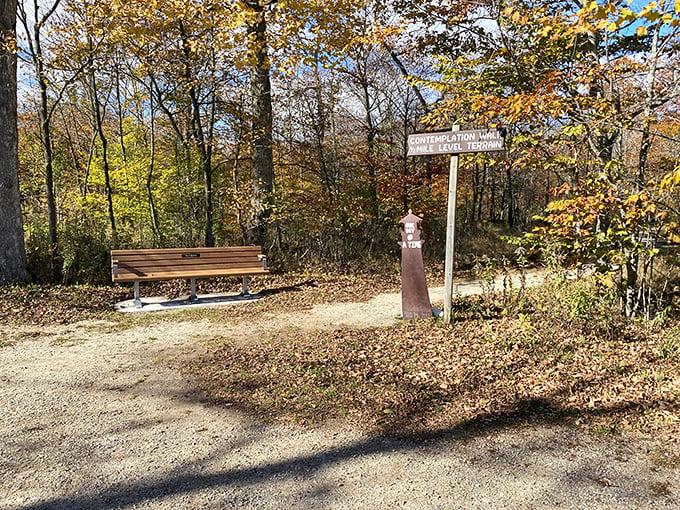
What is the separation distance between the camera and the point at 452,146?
5949 millimetres

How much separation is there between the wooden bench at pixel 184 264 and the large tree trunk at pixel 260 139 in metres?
2.08

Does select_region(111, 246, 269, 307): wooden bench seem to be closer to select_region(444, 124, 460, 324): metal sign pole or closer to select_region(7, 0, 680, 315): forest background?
select_region(7, 0, 680, 315): forest background

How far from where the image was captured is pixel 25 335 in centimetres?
621

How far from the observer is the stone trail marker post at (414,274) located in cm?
652

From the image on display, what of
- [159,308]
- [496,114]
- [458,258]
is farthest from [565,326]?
[458,258]

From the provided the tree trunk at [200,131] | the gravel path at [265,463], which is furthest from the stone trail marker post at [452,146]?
the tree trunk at [200,131]

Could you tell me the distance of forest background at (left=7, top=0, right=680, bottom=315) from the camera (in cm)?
576

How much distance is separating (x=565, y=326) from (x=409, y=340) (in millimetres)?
1803

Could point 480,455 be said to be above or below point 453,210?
below

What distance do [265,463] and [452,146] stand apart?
4491 mm

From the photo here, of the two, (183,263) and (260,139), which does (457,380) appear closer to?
(183,263)

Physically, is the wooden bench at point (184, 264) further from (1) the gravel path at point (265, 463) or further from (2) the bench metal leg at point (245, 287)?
(1) the gravel path at point (265, 463)

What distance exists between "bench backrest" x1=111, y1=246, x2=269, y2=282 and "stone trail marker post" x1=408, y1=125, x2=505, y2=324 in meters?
4.08

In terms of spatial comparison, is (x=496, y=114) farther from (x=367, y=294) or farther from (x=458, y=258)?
(x=458, y=258)
